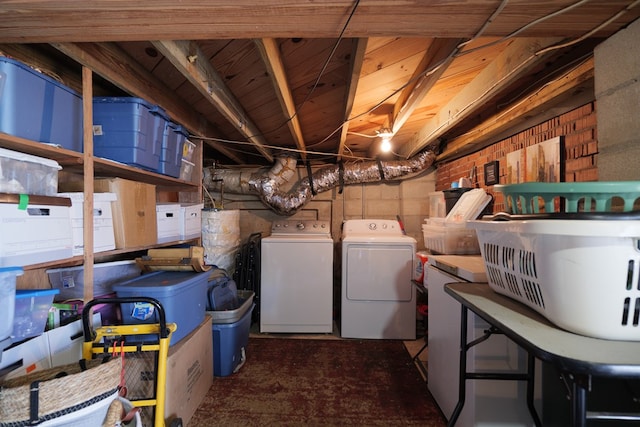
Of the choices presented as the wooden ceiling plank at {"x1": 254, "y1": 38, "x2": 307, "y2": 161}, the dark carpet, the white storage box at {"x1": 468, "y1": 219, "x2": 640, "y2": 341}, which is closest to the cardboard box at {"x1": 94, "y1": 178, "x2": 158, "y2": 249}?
the wooden ceiling plank at {"x1": 254, "y1": 38, "x2": 307, "y2": 161}

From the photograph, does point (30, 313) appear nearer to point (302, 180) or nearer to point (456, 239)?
point (456, 239)

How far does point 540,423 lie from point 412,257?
1.52 meters

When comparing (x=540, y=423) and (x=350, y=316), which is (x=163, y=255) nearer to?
(x=350, y=316)

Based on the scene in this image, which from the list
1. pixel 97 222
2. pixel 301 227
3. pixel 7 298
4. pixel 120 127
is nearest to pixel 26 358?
pixel 7 298

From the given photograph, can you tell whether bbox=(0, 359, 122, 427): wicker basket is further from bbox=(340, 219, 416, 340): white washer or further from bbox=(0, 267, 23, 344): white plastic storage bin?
bbox=(340, 219, 416, 340): white washer

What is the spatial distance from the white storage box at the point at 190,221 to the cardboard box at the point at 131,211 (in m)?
0.36

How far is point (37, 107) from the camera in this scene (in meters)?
1.11

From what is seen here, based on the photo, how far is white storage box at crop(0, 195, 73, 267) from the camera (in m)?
0.96

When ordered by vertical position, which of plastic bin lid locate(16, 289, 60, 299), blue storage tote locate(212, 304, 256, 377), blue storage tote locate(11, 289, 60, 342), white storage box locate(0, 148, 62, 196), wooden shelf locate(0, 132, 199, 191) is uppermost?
wooden shelf locate(0, 132, 199, 191)

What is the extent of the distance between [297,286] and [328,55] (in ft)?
6.87

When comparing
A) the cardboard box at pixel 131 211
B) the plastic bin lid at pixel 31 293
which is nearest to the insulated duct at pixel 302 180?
the cardboard box at pixel 131 211

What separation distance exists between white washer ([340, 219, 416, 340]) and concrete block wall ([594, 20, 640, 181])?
67.5 inches

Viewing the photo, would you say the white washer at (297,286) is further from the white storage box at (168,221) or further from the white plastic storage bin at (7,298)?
the white plastic storage bin at (7,298)

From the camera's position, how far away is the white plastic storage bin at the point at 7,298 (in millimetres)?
883
